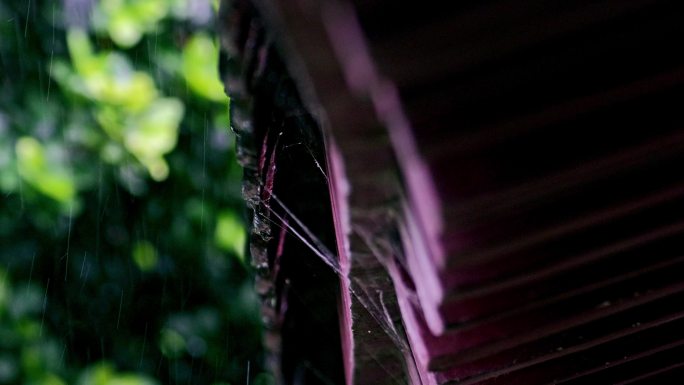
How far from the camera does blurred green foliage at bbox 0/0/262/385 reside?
15.3 feet

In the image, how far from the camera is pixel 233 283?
542 centimetres

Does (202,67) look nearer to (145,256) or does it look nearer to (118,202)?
(118,202)

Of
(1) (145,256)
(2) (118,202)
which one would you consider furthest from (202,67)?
(1) (145,256)

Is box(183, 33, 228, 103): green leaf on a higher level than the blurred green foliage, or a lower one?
higher

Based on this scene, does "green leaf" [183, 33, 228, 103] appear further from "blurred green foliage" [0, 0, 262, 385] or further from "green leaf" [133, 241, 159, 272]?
"green leaf" [133, 241, 159, 272]

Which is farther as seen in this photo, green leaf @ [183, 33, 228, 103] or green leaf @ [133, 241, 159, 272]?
green leaf @ [133, 241, 159, 272]

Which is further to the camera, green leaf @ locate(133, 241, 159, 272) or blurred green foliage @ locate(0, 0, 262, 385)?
green leaf @ locate(133, 241, 159, 272)

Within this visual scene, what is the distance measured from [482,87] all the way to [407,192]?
0.22 metres

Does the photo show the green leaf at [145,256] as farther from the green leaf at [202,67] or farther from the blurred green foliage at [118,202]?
the green leaf at [202,67]

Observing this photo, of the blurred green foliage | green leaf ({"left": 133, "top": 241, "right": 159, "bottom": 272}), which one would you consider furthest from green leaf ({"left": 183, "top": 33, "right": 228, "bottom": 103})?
green leaf ({"left": 133, "top": 241, "right": 159, "bottom": 272})

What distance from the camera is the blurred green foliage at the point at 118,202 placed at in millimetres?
4648

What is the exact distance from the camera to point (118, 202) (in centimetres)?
517

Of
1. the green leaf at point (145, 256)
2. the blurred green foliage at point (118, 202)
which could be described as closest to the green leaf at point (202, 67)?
the blurred green foliage at point (118, 202)

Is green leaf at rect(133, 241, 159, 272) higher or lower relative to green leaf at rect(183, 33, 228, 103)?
lower
